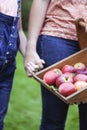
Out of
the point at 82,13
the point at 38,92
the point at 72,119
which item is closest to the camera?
the point at 82,13

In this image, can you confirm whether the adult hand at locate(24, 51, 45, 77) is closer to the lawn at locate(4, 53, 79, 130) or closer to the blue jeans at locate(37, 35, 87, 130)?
the blue jeans at locate(37, 35, 87, 130)

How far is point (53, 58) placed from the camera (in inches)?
114

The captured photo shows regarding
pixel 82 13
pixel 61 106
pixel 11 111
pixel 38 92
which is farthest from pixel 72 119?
pixel 82 13

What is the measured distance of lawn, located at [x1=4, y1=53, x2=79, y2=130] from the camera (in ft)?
14.9

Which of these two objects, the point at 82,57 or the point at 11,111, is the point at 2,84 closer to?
the point at 82,57

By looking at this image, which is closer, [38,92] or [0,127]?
[0,127]

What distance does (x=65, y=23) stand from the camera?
2859mm

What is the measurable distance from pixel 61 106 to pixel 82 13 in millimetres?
565

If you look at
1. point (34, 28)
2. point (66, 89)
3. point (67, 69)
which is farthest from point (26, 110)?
point (66, 89)

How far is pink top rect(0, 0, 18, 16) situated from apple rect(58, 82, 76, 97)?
19.1 inches

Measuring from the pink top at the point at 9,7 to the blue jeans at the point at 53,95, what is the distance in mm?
274

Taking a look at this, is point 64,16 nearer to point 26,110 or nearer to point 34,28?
point 34,28

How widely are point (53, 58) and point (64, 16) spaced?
246 mm

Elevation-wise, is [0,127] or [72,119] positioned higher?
[0,127]
